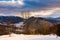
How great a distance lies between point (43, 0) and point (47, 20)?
0.27 metres

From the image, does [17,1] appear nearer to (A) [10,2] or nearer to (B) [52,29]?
(A) [10,2]

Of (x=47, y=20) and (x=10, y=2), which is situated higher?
(x=10, y=2)

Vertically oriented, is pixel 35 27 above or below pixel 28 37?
above

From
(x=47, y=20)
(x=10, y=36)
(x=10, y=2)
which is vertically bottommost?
(x=10, y=36)

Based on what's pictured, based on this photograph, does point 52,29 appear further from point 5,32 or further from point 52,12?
point 5,32

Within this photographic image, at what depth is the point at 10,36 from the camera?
8.63 feet

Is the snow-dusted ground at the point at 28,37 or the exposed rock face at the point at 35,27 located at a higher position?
the exposed rock face at the point at 35,27

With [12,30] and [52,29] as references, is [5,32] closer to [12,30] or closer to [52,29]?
[12,30]

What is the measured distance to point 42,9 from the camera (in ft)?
8.67

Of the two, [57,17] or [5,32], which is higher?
[57,17]

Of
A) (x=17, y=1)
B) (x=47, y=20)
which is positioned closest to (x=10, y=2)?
(x=17, y=1)

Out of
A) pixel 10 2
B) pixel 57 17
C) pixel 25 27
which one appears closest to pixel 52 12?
pixel 57 17

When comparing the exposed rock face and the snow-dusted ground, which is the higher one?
the exposed rock face

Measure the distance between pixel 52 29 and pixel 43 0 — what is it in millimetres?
399
